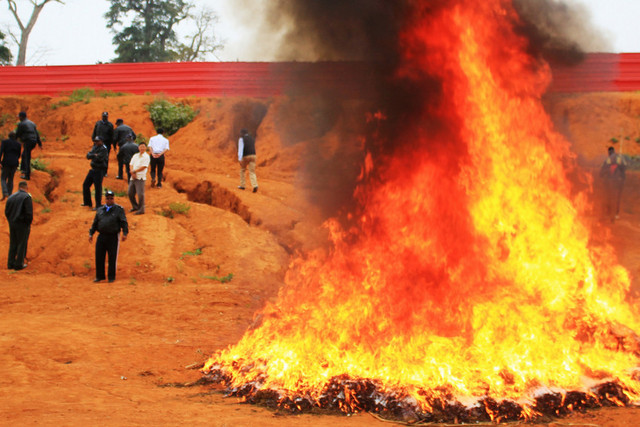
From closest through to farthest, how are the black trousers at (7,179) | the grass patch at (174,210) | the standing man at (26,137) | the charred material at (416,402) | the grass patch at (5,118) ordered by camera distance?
the charred material at (416,402)
the black trousers at (7,179)
the standing man at (26,137)
the grass patch at (174,210)
the grass patch at (5,118)

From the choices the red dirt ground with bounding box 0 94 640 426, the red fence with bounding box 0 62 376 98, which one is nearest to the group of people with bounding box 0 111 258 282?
the red dirt ground with bounding box 0 94 640 426

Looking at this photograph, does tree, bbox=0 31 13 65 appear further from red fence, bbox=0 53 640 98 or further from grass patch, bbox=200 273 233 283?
grass patch, bbox=200 273 233 283

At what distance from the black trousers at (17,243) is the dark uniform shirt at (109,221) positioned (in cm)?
206

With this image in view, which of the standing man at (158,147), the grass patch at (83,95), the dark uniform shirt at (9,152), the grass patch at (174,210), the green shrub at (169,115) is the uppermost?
the grass patch at (83,95)

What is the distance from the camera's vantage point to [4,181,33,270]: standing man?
12.1 m

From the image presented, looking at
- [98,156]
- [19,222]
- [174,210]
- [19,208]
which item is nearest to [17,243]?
[19,222]

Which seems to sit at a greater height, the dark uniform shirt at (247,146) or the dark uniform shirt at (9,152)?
the dark uniform shirt at (247,146)

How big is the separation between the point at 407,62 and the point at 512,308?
12.8 ft

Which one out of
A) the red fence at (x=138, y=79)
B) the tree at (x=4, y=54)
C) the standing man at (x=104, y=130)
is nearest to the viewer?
the standing man at (x=104, y=130)

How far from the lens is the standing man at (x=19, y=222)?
12.1 m

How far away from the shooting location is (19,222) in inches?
482

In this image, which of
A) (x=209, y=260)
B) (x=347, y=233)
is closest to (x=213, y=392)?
(x=347, y=233)

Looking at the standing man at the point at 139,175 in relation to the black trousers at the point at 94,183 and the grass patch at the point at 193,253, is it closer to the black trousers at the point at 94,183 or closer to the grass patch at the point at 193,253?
the black trousers at the point at 94,183

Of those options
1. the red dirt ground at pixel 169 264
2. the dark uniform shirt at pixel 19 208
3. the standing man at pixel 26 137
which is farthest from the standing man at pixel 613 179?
the standing man at pixel 26 137
